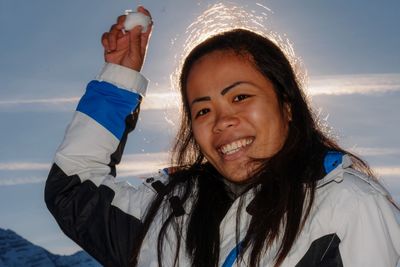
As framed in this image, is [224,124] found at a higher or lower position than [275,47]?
lower

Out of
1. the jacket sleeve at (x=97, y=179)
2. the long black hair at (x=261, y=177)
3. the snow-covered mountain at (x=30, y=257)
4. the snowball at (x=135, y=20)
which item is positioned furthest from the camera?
the snow-covered mountain at (x=30, y=257)

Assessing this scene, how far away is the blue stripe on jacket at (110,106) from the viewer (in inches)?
172

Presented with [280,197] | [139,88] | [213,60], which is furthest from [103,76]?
[280,197]

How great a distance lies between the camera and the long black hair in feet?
11.3

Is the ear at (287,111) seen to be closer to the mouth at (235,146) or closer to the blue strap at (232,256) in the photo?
the mouth at (235,146)

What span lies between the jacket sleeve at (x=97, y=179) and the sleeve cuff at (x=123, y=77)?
0.5 inches

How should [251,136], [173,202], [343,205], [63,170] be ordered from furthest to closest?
[63,170]
[173,202]
[251,136]
[343,205]

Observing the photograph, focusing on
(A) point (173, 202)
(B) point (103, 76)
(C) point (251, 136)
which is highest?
(B) point (103, 76)

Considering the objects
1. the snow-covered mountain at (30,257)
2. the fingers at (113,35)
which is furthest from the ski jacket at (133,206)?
the snow-covered mountain at (30,257)

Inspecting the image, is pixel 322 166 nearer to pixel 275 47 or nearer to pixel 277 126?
pixel 277 126

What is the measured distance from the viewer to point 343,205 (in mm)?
3336

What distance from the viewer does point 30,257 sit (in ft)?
543

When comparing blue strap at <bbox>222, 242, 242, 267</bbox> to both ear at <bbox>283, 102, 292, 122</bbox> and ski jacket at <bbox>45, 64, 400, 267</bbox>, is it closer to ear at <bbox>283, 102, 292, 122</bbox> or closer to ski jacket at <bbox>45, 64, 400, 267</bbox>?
ski jacket at <bbox>45, 64, 400, 267</bbox>

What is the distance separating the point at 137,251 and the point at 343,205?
1.14 m
